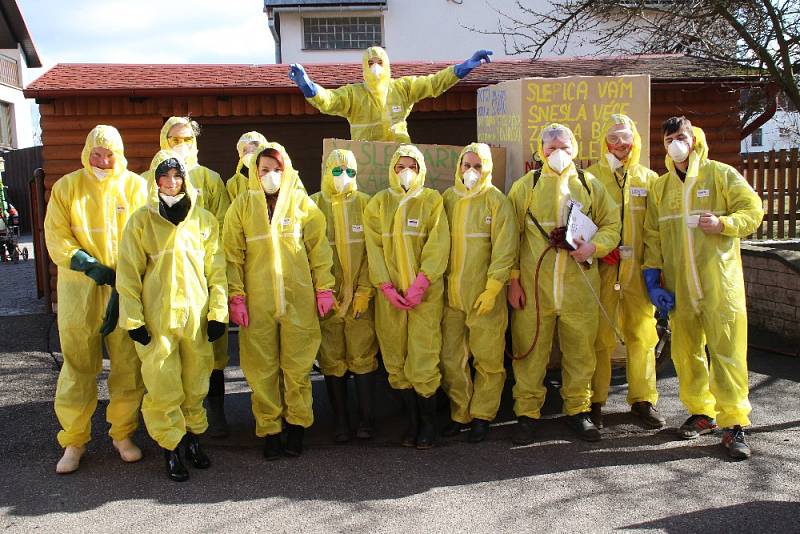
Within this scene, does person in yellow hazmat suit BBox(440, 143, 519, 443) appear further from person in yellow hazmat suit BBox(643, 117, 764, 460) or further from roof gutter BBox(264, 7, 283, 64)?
roof gutter BBox(264, 7, 283, 64)

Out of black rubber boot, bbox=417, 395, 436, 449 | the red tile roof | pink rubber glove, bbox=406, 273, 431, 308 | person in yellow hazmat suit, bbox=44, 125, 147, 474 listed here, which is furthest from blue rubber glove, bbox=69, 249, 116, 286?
the red tile roof

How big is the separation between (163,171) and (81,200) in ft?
2.36

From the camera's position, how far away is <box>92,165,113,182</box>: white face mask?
4.47m

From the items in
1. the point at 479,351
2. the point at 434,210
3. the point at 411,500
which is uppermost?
the point at 434,210

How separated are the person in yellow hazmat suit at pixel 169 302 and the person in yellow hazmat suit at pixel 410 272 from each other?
3.45 feet

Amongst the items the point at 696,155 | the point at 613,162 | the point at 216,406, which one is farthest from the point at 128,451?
the point at 696,155

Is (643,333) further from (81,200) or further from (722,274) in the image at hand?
(81,200)

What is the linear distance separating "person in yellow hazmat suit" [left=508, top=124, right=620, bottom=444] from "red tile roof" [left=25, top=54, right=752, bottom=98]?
4.39m

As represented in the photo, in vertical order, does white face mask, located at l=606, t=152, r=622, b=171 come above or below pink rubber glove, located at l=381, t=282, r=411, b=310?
above

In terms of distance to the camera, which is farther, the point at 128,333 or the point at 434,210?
the point at 434,210

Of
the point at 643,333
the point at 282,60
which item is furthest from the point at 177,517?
the point at 282,60

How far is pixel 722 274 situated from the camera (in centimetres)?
443

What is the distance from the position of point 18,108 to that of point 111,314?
94.3 ft

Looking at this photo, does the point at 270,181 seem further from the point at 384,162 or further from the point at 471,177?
the point at 384,162
